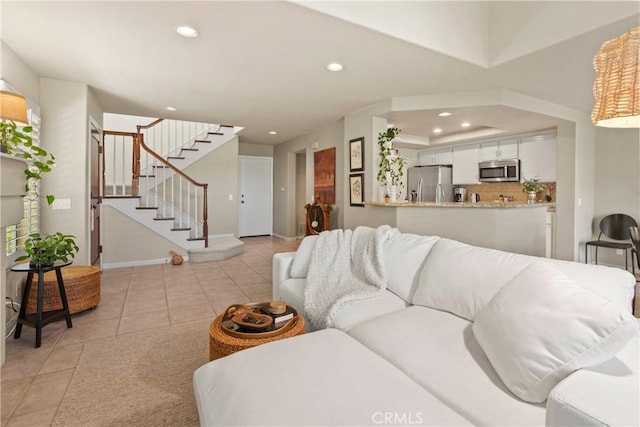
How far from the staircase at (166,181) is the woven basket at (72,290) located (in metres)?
2.23

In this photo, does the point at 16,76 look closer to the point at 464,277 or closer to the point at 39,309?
the point at 39,309

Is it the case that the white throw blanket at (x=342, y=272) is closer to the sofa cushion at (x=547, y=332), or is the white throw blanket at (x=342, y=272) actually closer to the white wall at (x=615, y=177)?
the sofa cushion at (x=547, y=332)

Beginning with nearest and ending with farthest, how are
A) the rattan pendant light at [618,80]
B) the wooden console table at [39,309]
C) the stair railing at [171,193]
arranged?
the rattan pendant light at [618,80]
the wooden console table at [39,309]
the stair railing at [171,193]

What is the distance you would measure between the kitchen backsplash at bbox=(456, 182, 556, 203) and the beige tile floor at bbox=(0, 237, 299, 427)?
179 inches

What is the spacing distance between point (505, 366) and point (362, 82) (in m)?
3.23

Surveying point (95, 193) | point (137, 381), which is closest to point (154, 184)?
point (95, 193)

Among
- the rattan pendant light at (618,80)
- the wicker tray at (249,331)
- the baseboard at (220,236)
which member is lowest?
the wicker tray at (249,331)

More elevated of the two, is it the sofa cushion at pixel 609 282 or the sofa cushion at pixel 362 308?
the sofa cushion at pixel 609 282

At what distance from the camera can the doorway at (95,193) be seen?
4.08m

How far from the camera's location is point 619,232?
16.0 ft

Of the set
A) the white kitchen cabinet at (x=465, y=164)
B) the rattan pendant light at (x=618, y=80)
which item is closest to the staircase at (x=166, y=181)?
the white kitchen cabinet at (x=465, y=164)

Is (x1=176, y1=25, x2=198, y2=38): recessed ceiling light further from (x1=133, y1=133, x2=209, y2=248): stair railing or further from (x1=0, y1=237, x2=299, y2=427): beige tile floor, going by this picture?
(x1=133, y1=133, x2=209, y2=248): stair railing

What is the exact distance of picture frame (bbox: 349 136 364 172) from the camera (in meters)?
4.82

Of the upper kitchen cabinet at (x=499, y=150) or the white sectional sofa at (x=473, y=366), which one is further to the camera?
the upper kitchen cabinet at (x=499, y=150)
